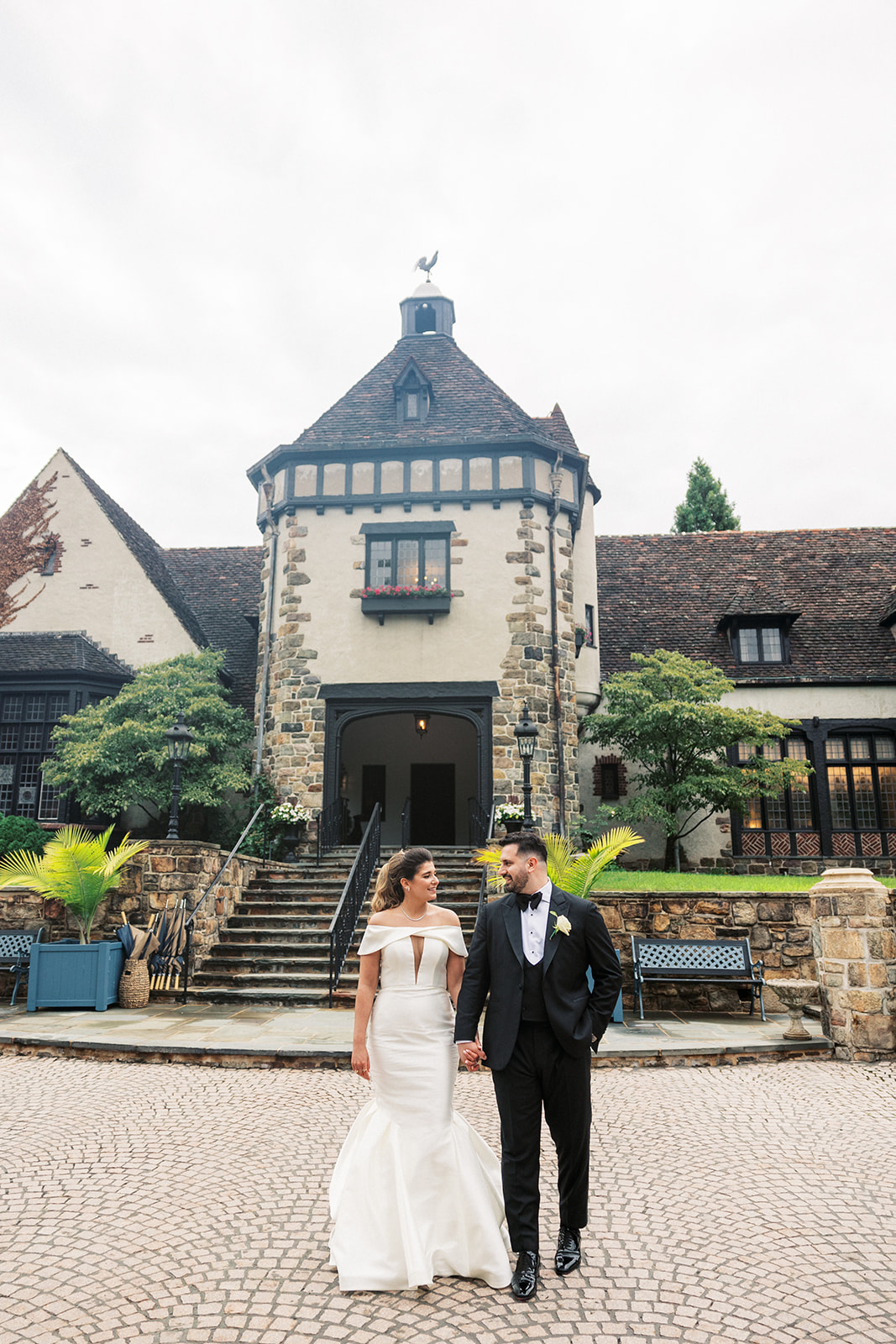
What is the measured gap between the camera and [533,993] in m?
3.89

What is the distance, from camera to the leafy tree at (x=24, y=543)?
19.4 metres

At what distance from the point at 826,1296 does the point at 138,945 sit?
8.99 metres

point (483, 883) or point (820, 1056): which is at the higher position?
point (483, 883)

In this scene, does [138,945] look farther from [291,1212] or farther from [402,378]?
[402,378]

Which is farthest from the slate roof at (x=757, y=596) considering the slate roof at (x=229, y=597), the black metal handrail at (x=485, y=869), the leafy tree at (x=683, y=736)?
the slate roof at (x=229, y=597)

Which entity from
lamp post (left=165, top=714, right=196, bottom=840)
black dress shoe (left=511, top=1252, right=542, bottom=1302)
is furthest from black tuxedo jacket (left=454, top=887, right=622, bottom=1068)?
lamp post (left=165, top=714, right=196, bottom=840)

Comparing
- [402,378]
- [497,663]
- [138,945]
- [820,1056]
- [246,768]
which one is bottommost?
Result: [820,1056]

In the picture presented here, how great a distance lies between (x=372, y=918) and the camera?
4172mm

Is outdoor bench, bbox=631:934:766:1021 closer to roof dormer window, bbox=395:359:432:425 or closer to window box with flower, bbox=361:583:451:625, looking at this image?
window box with flower, bbox=361:583:451:625

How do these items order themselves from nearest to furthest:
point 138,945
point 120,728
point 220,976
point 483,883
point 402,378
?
point 138,945
point 220,976
point 483,883
point 120,728
point 402,378

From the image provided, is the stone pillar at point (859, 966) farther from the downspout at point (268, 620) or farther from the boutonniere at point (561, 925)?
the downspout at point (268, 620)

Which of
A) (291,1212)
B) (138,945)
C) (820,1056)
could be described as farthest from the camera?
(138,945)

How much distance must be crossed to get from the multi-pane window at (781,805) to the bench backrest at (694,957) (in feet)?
32.9

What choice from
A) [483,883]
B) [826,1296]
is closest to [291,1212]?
[826,1296]
